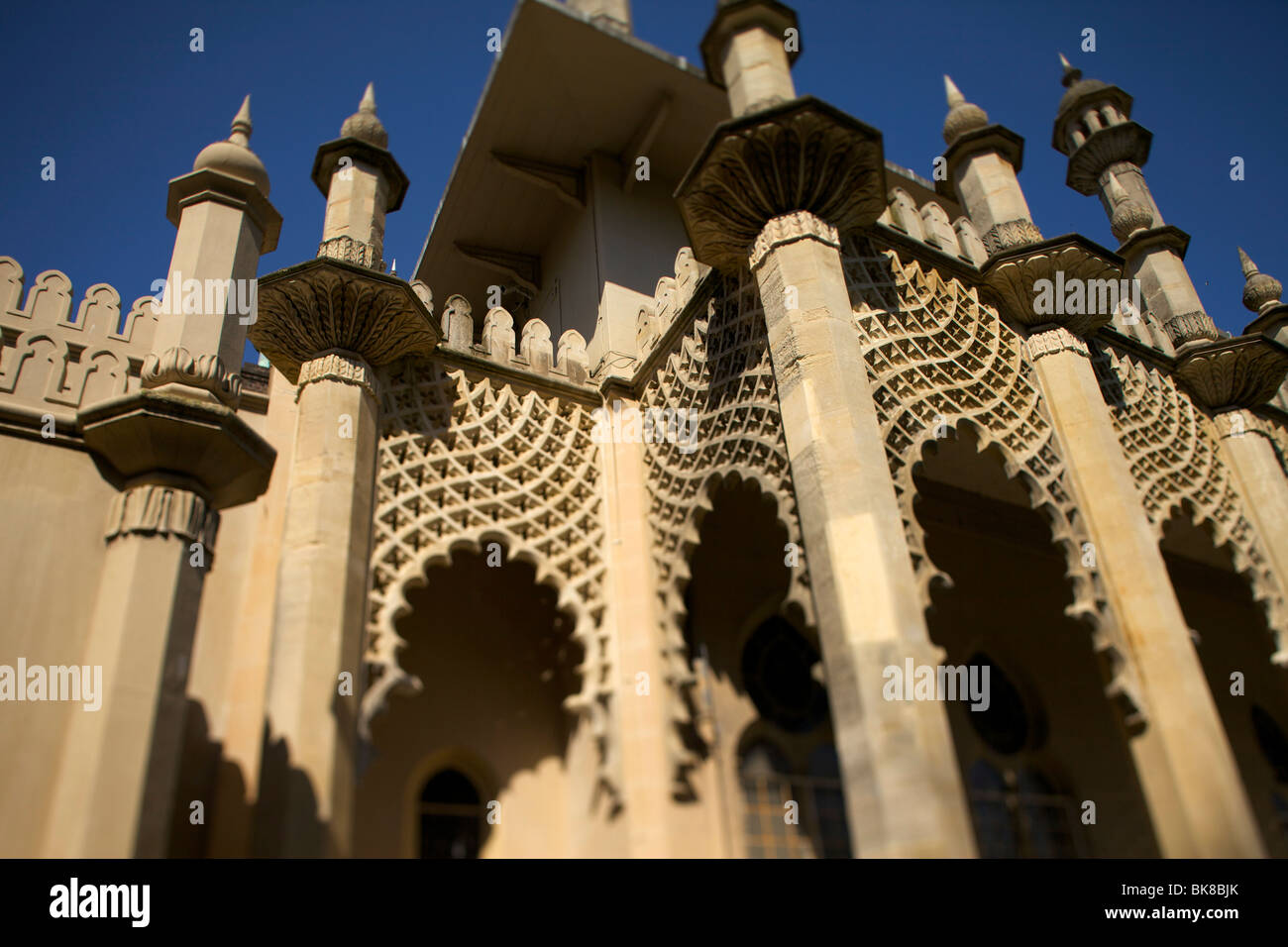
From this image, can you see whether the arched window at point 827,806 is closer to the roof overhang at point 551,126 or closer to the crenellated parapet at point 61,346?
the crenellated parapet at point 61,346

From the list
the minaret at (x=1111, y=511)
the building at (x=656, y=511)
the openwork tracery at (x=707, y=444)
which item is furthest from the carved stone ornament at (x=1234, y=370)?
the openwork tracery at (x=707, y=444)

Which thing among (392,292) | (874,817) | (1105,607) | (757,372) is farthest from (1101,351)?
(392,292)

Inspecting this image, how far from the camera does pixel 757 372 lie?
7.80m

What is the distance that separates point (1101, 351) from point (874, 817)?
6536mm

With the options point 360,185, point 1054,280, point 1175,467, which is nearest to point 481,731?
point 360,185

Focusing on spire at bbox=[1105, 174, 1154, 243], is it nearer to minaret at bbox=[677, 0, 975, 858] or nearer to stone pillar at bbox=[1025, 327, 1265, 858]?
stone pillar at bbox=[1025, 327, 1265, 858]

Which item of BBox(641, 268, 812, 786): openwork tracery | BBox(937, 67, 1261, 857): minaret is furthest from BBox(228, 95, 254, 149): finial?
BBox(937, 67, 1261, 857): minaret

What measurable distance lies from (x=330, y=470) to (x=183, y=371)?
1.90 metres

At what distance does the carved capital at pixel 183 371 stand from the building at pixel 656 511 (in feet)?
0.07

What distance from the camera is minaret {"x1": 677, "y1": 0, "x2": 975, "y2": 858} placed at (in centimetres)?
525

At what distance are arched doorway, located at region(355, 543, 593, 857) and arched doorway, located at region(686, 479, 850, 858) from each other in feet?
4.34

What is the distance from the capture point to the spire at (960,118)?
31.9 ft

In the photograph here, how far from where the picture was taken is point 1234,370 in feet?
34.1
